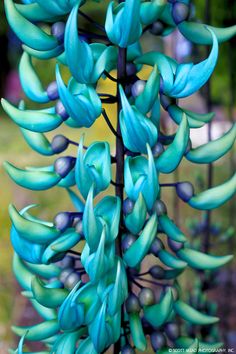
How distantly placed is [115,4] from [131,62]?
3.1 inches

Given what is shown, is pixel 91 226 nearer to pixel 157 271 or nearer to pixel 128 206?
pixel 128 206

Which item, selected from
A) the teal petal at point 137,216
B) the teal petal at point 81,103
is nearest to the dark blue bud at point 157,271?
the teal petal at point 137,216

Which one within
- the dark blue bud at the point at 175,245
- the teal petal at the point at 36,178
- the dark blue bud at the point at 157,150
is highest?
the dark blue bud at the point at 157,150

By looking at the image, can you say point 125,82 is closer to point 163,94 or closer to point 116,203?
point 163,94

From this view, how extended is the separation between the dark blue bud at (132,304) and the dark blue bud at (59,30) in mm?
368

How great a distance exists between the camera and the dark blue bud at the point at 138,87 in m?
0.75

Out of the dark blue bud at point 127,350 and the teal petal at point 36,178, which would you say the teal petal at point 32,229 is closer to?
the teal petal at point 36,178

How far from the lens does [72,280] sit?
830 mm

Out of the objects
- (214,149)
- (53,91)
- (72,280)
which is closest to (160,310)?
(72,280)

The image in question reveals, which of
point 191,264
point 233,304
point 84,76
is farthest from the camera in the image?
point 233,304

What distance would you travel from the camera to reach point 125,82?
79 cm

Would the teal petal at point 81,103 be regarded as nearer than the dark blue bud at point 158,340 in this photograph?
Yes

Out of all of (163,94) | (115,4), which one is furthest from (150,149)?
(115,4)

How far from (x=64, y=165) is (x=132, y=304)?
22cm
